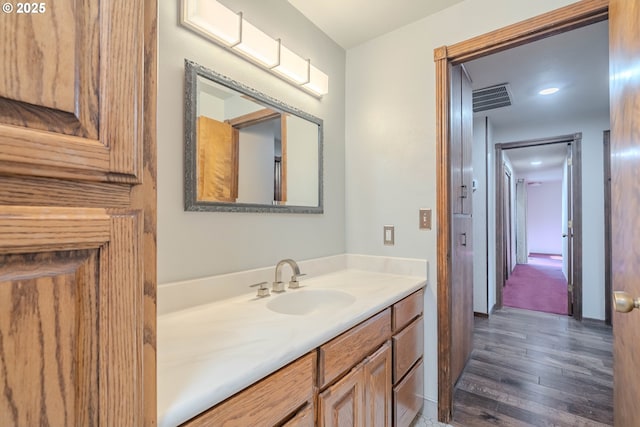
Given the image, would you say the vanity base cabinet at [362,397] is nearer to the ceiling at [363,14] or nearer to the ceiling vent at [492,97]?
the ceiling at [363,14]

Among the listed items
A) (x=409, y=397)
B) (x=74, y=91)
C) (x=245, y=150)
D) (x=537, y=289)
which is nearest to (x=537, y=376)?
(x=409, y=397)

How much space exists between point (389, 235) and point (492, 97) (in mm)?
1971

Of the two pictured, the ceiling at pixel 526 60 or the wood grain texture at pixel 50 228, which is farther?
→ the ceiling at pixel 526 60

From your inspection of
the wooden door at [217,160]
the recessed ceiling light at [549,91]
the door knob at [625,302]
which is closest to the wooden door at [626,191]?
the door knob at [625,302]

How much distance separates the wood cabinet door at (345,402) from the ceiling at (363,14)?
6.09ft

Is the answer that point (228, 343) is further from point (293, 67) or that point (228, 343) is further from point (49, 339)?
point (293, 67)

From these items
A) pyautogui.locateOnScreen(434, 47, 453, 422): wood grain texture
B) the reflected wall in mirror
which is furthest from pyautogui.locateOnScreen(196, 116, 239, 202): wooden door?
pyautogui.locateOnScreen(434, 47, 453, 422): wood grain texture

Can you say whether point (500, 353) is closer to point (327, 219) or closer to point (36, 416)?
point (327, 219)

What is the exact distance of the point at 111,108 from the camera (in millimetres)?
422

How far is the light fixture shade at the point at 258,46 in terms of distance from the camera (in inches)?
53.7

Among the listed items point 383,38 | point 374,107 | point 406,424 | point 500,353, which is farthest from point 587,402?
point 383,38

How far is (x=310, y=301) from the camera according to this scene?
148 cm

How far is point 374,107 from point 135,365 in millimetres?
1897

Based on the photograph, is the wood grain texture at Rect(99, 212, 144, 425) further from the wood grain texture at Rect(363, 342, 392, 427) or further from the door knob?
the door knob
